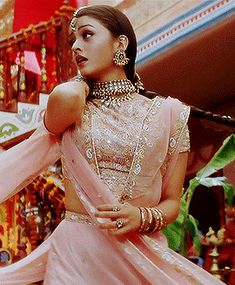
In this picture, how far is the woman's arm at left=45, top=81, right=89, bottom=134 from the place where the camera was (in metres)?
1.34

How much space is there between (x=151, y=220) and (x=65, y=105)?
0.29 m

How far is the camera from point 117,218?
1.27 metres

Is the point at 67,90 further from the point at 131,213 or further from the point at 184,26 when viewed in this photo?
the point at 184,26

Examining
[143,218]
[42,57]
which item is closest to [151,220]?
[143,218]

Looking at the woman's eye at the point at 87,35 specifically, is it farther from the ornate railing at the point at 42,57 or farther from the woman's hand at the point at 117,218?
the ornate railing at the point at 42,57

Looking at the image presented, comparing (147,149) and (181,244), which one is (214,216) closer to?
(181,244)

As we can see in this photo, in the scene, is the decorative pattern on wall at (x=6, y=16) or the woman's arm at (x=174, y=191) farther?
the decorative pattern on wall at (x=6, y=16)

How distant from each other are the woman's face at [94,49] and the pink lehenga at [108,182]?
71mm

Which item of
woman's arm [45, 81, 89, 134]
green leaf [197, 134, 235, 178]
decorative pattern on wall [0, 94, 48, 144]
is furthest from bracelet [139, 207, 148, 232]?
decorative pattern on wall [0, 94, 48, 144]

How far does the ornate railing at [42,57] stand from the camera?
4.16m

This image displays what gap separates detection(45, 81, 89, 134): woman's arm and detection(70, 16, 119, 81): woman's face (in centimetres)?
6

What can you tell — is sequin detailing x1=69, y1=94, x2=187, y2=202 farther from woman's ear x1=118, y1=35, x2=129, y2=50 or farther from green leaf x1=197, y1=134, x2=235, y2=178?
green leaf x1=197, y1=134, x2=235, y2=178

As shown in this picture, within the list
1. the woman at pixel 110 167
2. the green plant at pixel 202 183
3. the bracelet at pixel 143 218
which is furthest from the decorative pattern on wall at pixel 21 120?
the bracelet at pixel 143 218

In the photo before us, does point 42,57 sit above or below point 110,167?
above
